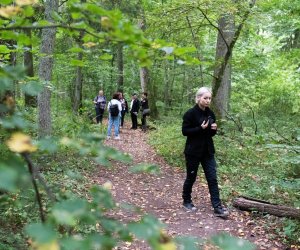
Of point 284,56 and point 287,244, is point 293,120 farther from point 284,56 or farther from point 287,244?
point 287,244

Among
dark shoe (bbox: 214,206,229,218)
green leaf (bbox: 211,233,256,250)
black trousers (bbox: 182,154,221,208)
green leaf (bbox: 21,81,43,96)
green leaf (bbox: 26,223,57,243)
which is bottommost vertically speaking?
dark shoe (bbox: 214,206,229,218)

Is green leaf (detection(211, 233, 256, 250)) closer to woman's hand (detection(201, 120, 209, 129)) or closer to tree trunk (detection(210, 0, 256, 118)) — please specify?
woman's hand (detection(201, 120, 209, 129))

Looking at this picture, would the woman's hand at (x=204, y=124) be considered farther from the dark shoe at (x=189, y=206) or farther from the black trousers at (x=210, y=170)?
the dark shoe at (x=189, y=206)

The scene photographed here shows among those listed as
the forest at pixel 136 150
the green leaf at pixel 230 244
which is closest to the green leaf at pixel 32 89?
the forest at pixel 136 150

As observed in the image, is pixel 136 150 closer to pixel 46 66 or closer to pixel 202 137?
pixel 46 66

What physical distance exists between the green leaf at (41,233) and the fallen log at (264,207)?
16.6ft

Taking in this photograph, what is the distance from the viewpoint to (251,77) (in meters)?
20.0

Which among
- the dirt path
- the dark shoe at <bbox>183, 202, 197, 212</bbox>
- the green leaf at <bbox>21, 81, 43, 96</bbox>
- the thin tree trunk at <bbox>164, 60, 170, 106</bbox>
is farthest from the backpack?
the green leaf at <bbox>21, 81, 43, 96</bbox>

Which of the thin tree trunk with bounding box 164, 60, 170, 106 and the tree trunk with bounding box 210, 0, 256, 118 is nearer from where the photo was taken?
the tree trunk with bounding box 210, 0, 256, 118

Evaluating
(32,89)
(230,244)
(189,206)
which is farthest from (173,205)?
(230,244)

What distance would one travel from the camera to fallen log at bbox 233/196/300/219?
557 cm

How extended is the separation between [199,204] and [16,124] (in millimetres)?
5741

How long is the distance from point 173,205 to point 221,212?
1.06 meters

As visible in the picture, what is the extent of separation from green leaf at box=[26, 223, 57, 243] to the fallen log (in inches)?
200
